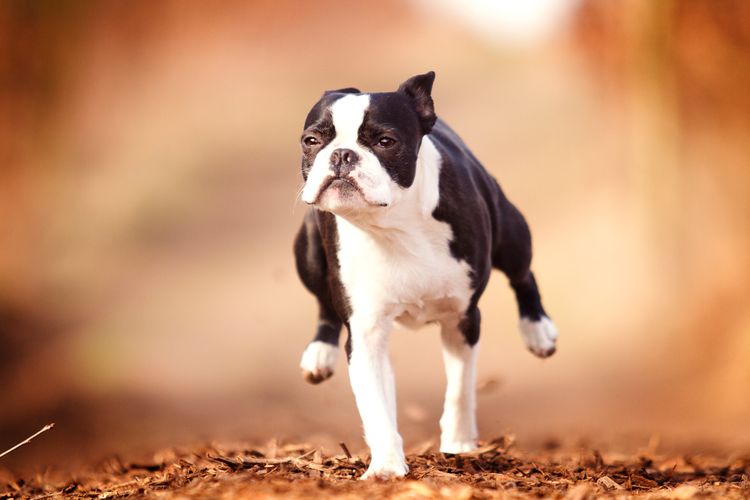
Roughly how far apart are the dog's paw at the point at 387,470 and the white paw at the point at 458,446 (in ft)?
3.20

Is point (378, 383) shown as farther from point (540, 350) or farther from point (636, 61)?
point (636, 61)

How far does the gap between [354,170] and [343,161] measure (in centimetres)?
7

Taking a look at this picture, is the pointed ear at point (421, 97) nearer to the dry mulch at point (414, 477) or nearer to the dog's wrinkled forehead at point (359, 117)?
the dog's wrinkled forehead at point (359, 117)

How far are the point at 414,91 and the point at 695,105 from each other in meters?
8.97

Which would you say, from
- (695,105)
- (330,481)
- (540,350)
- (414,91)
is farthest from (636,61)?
(330,481)

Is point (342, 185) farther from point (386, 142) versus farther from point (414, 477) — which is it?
point (414, 477)

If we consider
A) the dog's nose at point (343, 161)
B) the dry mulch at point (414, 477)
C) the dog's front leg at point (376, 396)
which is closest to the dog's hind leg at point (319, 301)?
the dry mulch at point (414, 477)

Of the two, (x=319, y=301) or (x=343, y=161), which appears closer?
(x=343, y=161)

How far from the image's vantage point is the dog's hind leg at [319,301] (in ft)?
20.0

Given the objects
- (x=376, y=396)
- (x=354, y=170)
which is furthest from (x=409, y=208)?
(x=376, y=396)

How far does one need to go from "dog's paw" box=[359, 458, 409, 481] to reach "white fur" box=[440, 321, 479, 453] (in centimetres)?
98

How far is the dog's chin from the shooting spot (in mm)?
4832

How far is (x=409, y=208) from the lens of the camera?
5.28 m

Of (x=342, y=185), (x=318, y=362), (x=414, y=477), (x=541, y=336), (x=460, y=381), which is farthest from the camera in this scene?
(x=541, y=336)
